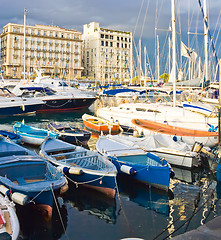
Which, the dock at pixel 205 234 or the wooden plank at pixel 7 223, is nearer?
the dock at pixel 205 234

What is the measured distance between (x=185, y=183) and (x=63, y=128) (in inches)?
454

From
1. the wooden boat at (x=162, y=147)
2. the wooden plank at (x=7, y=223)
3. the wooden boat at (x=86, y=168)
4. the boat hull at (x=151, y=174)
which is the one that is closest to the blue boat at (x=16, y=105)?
the wooden boat at (x=162, y=147)

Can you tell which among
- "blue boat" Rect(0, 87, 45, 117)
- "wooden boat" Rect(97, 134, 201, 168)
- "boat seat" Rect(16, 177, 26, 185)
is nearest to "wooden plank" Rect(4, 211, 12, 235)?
"boat seat" Rect(16, 177, 26, 185)

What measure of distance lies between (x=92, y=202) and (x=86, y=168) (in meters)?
1.51

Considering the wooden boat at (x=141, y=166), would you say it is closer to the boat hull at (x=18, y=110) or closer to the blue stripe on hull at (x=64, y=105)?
the boat hull at (x=18, y=110)

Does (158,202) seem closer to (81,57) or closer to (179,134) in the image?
(179,134)

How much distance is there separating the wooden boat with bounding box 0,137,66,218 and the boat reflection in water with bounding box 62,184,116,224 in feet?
4.32

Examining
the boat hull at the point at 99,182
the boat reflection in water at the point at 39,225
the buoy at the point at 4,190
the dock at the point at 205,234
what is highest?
the dock at the point at 205,234

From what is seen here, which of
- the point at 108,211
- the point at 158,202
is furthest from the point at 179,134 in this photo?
the point at 108,211

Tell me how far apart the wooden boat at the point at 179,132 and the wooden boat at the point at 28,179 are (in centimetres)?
964

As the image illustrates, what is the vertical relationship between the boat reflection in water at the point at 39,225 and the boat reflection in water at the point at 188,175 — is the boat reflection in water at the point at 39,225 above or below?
below

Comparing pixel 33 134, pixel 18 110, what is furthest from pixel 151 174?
pixel 18 110

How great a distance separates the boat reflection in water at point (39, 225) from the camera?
884cm

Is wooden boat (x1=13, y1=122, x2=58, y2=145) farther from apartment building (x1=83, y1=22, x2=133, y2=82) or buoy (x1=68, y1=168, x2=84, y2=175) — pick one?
apartment building (x1=83, y1=22, x2=133, y2=82)
